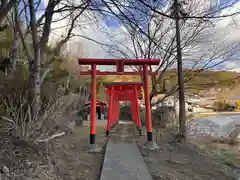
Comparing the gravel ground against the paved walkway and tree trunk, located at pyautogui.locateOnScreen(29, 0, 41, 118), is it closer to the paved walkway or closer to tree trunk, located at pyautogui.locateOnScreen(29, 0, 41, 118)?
the paved walkway

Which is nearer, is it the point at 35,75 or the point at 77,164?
the point at 77,164

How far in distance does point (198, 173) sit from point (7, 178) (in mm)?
3276

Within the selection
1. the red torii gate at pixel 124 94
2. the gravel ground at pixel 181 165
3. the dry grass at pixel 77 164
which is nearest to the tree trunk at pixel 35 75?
the dry grass at pixel 77 164

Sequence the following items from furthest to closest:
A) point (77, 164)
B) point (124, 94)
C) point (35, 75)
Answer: point (124, 94)
point (35, 75)
point (77, 164)

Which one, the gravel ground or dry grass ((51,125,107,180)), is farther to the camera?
the gravel ground

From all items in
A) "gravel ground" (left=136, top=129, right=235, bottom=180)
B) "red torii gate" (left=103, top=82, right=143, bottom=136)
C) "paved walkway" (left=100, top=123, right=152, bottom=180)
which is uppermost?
"red torii gate" (left=103, top=82, right=143, bottom=136)

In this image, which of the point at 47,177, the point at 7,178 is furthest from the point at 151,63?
the point at 7,178

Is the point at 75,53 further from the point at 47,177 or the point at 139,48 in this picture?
the point at 47,177

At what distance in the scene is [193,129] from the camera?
10555 mm

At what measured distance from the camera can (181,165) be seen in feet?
15.8

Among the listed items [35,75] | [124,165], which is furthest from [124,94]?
[124,165]

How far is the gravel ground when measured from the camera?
4.21m

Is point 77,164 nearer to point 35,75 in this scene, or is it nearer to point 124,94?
point 35,75

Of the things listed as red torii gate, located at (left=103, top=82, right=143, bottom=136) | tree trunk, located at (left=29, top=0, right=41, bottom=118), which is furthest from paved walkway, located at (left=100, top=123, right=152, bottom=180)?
red torii gate, located at (left=103, top=82, right=143, bottom=136)
